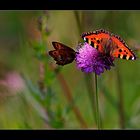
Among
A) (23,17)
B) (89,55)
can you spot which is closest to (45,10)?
(89,55)

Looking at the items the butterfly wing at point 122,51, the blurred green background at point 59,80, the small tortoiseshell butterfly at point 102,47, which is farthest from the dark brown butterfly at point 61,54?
the blurred green background at point 59,80

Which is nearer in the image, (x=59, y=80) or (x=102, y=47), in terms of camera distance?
(x=102, y=47)

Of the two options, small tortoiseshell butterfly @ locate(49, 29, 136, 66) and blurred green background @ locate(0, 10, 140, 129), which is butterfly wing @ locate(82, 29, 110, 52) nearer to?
small tortoiseshell butterfly @ locate(49, 29, 136, 66)

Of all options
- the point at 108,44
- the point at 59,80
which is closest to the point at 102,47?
the point at 108,44

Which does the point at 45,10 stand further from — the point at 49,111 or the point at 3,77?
the point at 3,77

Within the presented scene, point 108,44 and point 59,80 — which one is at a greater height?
point 108,44

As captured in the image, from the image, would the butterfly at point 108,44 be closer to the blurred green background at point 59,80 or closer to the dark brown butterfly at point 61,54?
the dark brown butterfly at point 61,54

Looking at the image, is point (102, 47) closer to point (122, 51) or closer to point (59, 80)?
point (122, 51)
